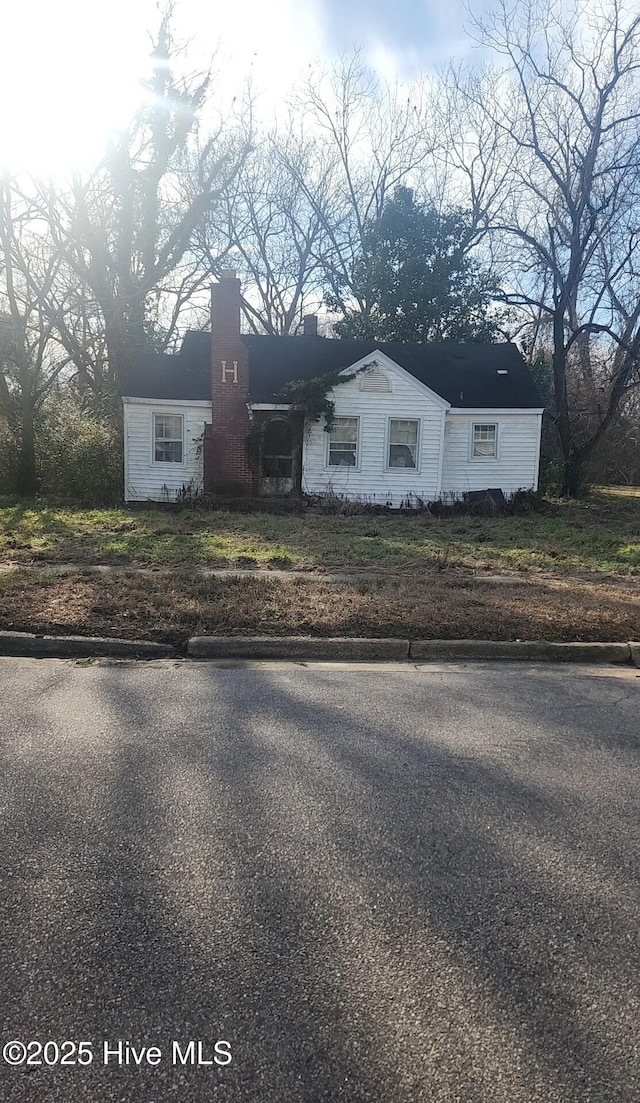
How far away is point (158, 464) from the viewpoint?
1923 cm

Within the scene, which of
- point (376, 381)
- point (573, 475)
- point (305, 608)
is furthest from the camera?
point (573, 475)

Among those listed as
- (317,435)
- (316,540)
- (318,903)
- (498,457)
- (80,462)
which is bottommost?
(318,903)

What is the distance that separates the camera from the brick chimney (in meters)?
18.6

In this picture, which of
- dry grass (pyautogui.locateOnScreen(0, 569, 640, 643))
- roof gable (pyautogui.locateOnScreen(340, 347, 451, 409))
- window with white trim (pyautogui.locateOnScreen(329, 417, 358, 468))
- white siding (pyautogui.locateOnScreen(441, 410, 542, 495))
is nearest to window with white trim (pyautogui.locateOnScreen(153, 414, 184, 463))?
window with white trim (pyautogui.locateOnScreen(329, 417, 358, 468))

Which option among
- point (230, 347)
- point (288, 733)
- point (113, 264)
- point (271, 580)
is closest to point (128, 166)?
point (113, 264)

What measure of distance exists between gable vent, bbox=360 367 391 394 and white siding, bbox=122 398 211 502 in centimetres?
439

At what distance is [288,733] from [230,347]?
52.9ft

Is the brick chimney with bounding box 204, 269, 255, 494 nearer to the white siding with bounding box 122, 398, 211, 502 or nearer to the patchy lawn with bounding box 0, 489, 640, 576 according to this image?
the white siding with bounding box 122, 398, 211, 502

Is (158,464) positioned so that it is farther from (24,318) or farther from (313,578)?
(313,578)

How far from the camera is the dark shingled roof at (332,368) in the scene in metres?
19.9

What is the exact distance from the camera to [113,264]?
2352cm

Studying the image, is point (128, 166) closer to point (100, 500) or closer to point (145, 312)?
point (145, 312)

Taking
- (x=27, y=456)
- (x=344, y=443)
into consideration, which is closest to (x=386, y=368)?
(x=344, y=443)

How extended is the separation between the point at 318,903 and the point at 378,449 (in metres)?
17.2
